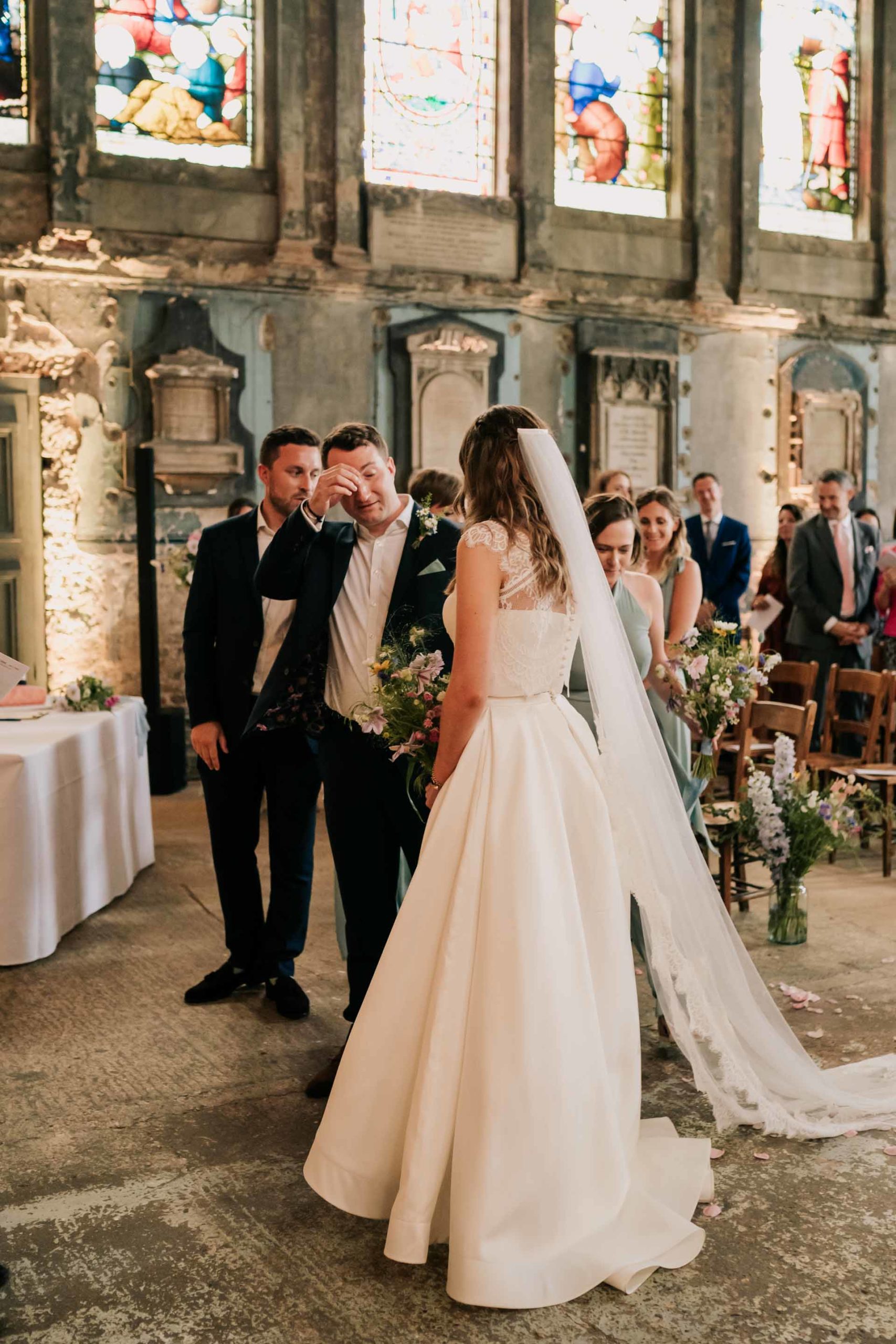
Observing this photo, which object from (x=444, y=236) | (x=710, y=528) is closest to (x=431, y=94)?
(x=444, y=236)

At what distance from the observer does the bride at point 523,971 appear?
8.51 feet

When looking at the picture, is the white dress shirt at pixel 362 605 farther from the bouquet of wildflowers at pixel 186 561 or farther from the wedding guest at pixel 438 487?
the bouquet of wildflowers at pixel 186 561

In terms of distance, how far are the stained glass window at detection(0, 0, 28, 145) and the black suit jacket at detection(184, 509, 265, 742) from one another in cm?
626

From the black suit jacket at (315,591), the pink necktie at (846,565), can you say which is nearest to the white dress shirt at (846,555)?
the pink necktie at (846,565)

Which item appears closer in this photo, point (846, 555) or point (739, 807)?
point (739, 807)

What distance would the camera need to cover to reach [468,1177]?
256cm

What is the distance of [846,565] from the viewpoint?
8.66 metres

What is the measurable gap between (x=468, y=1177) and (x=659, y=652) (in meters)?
2.47

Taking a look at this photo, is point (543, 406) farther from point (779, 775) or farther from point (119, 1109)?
point (119, 1109)

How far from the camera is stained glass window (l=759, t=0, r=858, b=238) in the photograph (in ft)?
37.8

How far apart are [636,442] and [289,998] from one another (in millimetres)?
7550

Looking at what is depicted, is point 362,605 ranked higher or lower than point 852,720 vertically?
higher

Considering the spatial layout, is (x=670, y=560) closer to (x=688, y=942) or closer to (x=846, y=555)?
(x=688, y=942)

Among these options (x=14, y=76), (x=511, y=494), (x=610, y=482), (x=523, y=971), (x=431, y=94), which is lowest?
(x=523, y=971)
